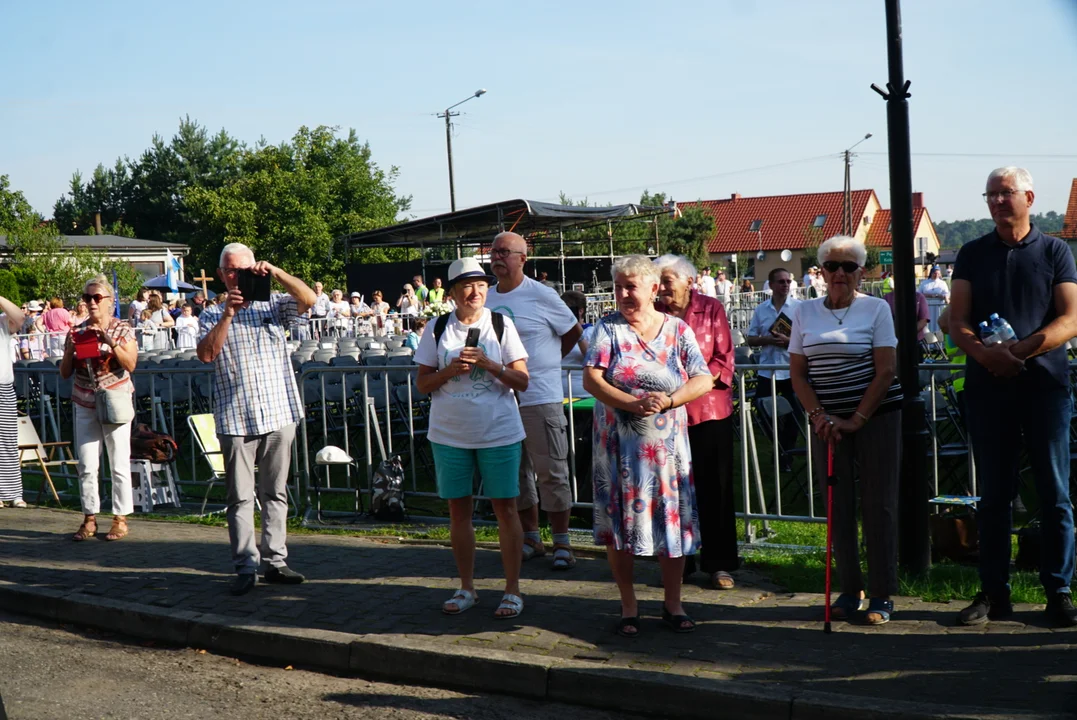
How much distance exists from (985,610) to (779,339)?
527cm

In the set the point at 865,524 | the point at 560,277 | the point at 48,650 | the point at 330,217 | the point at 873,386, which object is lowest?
the point at 48,650

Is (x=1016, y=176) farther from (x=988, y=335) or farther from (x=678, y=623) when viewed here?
(x=678, y=623)

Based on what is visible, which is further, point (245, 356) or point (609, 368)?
point (245, 356)

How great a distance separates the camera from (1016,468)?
5.44 meters

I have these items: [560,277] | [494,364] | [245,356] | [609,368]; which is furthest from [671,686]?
[560,277]

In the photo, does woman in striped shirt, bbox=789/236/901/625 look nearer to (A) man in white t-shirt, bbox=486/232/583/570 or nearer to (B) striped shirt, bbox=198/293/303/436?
(A) man in white t-shirt, bbox=486/232/583/570

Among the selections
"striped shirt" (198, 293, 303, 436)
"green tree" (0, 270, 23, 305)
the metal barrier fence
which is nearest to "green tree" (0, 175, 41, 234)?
"green tree" (0, 270, 23, 305)

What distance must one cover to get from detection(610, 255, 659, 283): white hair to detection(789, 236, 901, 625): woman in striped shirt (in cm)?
87

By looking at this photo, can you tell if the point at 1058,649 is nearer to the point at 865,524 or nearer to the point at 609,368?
the point at 865,524

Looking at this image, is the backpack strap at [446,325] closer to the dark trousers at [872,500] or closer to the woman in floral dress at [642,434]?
the woman in floral dress at [642,434]

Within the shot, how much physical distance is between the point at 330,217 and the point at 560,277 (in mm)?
32733

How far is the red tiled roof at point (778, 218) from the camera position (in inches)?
3413

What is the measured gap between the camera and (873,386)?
17.9 ft

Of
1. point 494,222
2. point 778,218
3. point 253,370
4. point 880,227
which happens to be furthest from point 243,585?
point 880,227
